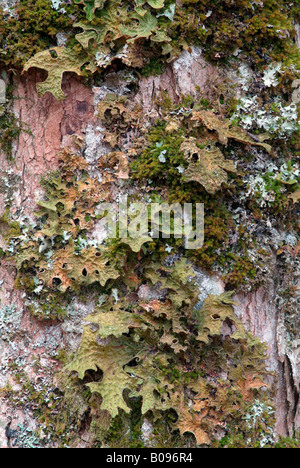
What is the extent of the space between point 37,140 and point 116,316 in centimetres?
125

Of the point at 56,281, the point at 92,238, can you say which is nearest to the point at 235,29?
the point at 92,238

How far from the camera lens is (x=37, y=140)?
9.47 feet

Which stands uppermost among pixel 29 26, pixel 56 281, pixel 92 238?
pixel 29 26

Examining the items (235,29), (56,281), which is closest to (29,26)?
(235,29)

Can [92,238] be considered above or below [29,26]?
below

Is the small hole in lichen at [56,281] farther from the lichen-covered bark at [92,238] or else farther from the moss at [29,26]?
the moss at [29,26]

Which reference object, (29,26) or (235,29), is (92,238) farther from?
(235,29)

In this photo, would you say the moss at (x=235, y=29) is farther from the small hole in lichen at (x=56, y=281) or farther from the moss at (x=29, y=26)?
the small hole in lichen at (x=56, y=281)

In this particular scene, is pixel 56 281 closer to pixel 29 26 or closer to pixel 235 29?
pixel 29 26

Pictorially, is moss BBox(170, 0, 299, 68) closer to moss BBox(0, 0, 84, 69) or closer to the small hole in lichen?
moss BBox(0, 0, 84, 69)

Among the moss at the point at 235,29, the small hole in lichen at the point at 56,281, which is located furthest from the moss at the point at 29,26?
the small hole in lichen at the point at 56,281

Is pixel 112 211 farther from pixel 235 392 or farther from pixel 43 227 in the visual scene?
pixel 235 392

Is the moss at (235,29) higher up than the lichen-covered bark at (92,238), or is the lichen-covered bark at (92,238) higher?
the moss at (235,29)

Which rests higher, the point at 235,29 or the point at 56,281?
the point at 235,29
